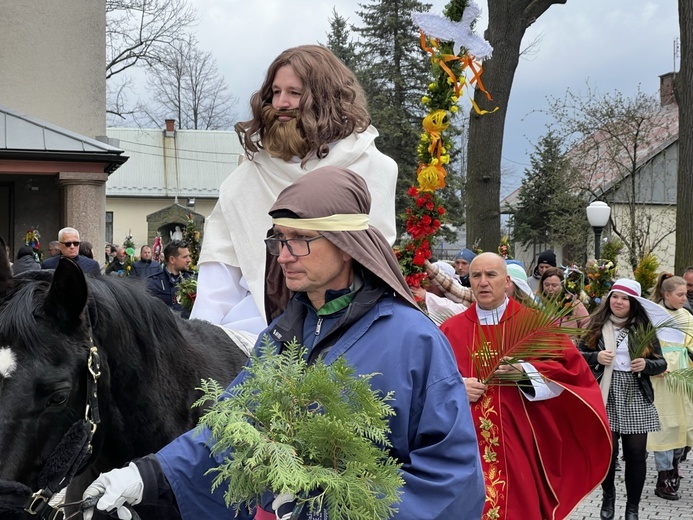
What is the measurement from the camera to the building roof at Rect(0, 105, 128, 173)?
17.9m

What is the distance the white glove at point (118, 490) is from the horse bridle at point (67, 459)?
0.26ft

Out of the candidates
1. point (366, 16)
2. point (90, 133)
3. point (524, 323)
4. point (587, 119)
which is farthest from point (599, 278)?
point (366, 16)

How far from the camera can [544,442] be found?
5809 millimetres

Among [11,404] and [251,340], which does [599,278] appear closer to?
[251,340]

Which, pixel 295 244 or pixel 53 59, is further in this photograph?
pixel 53 59

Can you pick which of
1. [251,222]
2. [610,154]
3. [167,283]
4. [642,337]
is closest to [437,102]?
[251,222]

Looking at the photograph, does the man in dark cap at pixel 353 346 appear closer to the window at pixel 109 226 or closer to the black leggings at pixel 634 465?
the black leggings at pixel 634 465

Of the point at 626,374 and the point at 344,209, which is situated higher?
the point at 344,209

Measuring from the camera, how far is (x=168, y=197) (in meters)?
51.0

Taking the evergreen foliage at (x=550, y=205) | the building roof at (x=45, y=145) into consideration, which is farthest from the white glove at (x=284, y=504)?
the evergreen foliage at (x=550, y=205)

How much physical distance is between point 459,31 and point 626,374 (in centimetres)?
396

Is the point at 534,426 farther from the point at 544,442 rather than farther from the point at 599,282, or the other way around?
the point at 599,282

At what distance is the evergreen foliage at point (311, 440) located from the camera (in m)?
2.13

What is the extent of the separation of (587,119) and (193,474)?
28914 millimetres
